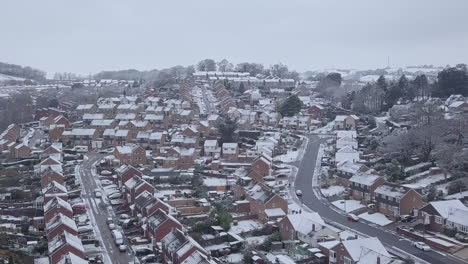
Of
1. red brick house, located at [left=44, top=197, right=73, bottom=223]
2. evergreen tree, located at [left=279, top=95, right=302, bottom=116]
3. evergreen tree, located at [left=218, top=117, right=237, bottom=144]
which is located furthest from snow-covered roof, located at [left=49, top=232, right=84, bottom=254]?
evergreen tree, located at [left=279, top=95, right=302, bottom=116]

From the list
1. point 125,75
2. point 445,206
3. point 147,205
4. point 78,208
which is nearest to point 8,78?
point 125,75

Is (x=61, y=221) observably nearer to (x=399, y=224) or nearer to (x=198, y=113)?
(x=399, y=224)

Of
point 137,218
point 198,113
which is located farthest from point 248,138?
point 137,218

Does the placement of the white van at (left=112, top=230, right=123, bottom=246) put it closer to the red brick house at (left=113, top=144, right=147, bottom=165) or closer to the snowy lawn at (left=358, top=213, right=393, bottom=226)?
the snowy lawn at (left=358, top=213, right=393, bottom=226)

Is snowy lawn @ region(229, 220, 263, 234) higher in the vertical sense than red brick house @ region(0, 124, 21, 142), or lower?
lower

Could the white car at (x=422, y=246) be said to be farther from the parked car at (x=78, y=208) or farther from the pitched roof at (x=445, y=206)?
the parked car at (x=78, y=208)

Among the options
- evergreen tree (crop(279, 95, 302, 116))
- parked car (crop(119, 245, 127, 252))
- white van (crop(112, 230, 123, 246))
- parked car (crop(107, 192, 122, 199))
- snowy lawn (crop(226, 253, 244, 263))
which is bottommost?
snowy lawn (crop(226, 253, 244, 263))

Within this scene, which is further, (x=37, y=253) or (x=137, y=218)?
(x=137, y=218)

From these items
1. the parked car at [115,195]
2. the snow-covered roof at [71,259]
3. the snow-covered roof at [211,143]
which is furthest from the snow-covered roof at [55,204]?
the snow-covered roof at [211,143]

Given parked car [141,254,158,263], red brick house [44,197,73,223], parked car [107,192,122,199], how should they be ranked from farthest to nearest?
parked car [107,192,122,199] < red brick house [44,197,73,223] < parked car [141,254,158,263]
